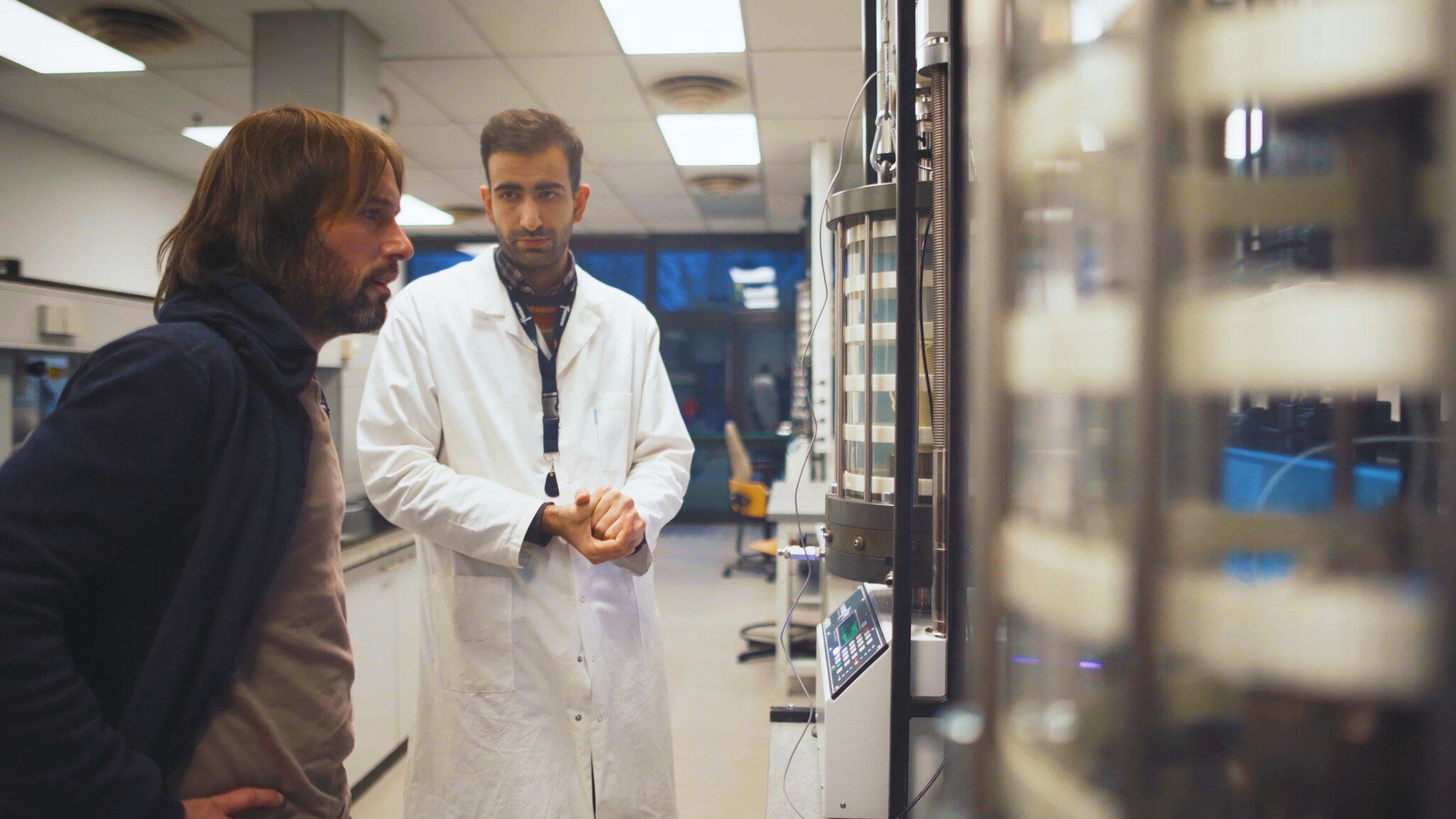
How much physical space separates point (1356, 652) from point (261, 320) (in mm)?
830

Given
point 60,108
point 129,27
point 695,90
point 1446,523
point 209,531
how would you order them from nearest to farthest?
point 1446,523 → point 209,531 → point 129,27 → point 695,90 → point 60,108

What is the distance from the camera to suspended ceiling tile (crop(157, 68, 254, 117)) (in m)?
3.53

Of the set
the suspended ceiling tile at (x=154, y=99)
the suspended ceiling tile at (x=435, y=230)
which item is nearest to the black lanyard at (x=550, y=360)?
the suspended ceiling tile at (x=154, y=99)

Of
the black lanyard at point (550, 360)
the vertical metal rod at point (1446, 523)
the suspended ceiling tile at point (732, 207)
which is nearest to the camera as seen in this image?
the vertical metal rod at point (1446, 523)

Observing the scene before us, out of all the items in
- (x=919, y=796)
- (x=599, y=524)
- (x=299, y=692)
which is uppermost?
(x=599, y=524)

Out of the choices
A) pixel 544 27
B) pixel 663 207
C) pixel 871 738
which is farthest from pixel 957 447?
pixel 663 207

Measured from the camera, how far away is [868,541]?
37.7 inches

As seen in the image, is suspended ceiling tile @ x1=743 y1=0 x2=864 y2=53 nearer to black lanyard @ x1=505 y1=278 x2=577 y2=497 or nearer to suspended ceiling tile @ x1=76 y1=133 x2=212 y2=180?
black lanyard @ x1=505 y1=278 x2=577 y2=497

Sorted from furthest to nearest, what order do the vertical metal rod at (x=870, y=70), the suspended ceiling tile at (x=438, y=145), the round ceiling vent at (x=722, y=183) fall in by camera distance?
the round ceiling vent at (x=722, y=183), the suspended ceiling tile at (x=438, y=145), the vertical metal rod at (x=870, y=70)

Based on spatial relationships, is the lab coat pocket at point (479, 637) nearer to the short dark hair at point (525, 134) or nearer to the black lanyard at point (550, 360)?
the black lanyard at point (550, 360)

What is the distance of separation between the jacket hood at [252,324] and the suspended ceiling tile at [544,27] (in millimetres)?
2476

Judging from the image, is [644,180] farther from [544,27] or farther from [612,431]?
[612,431]

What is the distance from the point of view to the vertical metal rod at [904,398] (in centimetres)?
77

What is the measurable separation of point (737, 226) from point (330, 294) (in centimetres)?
632
